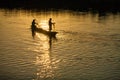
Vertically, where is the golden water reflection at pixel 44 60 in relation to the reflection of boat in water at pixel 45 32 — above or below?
below

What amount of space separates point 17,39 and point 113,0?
8886 cm

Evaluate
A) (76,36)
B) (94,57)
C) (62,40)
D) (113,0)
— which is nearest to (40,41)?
(62,40)

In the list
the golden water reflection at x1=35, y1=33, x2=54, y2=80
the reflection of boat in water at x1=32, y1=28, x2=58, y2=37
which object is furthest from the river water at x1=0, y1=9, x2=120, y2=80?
the reflection of boat in water at x1=32, y1=28, x2=58, y2=37

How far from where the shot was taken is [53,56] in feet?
108

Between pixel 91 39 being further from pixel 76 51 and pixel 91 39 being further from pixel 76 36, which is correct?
pixel 76 51

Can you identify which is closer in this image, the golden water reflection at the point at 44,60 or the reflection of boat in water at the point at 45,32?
the golden water reflection at the point at 44,60

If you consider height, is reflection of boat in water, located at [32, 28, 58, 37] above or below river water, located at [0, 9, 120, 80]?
above

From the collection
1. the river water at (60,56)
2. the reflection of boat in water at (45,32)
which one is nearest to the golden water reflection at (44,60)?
the river water at (60,56)

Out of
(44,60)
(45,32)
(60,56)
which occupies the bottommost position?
(44,60)

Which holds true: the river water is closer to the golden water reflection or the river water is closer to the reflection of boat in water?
the golden water reflection

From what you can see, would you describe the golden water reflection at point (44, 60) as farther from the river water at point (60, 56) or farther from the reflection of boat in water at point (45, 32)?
the reflection of boat in water at point (45, 32)

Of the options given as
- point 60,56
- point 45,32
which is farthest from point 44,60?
point 45,32

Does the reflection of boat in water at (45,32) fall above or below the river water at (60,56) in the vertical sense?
above

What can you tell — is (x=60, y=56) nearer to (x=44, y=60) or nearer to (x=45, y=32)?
(x=44, y=60)
